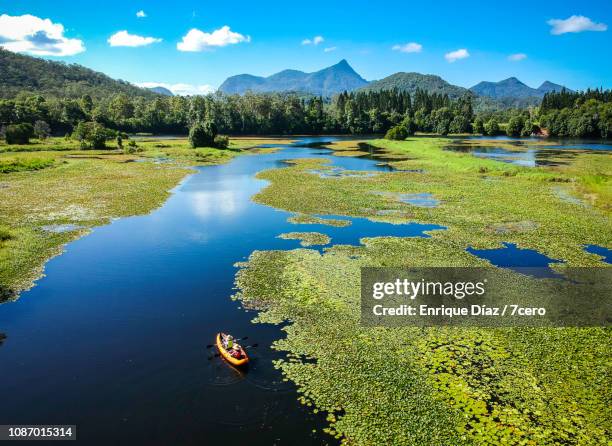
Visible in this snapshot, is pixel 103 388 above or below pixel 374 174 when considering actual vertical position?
below

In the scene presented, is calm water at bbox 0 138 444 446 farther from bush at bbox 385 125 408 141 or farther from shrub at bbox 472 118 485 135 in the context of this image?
shrub at bbox 472 118 485 135

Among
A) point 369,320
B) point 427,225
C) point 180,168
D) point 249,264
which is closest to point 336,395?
point 369,320

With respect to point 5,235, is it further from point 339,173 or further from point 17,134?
point 17,134

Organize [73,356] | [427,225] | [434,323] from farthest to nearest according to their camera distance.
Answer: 1. [427,225]
2. [434,323]
3. [73,356]

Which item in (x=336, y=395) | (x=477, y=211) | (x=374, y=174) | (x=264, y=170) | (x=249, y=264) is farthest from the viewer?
(x=264, y=170)

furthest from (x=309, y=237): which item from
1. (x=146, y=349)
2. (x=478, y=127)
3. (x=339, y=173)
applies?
(x=478, y=127)

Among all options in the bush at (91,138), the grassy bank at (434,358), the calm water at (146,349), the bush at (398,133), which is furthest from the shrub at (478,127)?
the calm water at (146,349)

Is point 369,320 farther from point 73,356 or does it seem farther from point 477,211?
point 477,211
